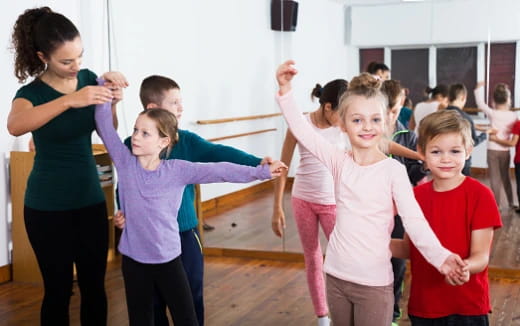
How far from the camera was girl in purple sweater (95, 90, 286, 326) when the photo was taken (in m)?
2.22

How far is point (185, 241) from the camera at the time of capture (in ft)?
8.25

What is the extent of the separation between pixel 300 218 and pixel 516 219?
75.8 inches

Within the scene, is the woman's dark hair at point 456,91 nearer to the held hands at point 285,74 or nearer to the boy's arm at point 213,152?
the boy's arm at point 213,152

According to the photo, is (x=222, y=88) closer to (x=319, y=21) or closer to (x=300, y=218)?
(x=319, y=21)

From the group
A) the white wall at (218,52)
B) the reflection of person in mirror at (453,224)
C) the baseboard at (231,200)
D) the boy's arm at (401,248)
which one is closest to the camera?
the reflection of person in mirror at (453,224)

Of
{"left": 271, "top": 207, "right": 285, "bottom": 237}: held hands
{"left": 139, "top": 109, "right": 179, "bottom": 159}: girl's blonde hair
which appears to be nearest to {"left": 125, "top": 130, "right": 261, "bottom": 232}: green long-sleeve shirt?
{"left": 139, "top": 109, "right": 179, "bottom": 159}: girl's blonde hair

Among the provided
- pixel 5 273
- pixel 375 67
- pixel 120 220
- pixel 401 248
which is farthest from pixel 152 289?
pixel 375 67

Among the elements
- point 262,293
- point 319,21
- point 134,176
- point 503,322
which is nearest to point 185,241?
point 134,176

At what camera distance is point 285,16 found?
15.6 ft

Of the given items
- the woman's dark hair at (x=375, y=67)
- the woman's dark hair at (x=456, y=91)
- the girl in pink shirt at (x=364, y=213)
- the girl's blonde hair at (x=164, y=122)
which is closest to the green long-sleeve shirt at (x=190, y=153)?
the girl's blonde hair at (x=164, y=122)

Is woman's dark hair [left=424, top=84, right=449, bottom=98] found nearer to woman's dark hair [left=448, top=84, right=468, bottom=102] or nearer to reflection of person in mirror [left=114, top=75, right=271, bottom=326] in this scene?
woman's dark hair [left=448, top=84, right=468, bottom=102]

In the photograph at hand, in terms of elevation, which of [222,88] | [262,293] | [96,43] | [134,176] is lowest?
[262,293]

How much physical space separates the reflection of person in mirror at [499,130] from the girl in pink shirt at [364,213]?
241 cm

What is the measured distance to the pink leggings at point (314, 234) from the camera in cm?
310
